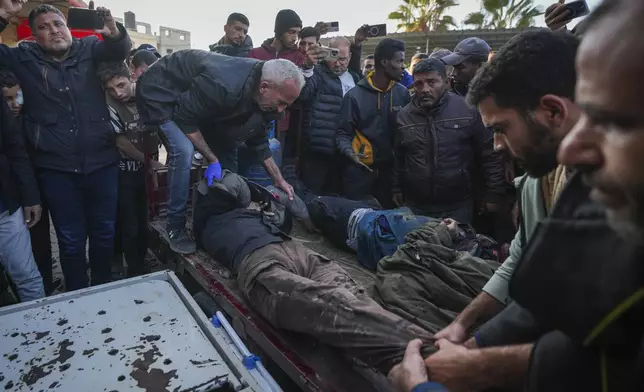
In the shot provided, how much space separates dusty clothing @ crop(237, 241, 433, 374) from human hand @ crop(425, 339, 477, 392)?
0.93ft

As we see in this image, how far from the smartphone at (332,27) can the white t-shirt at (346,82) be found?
48cm

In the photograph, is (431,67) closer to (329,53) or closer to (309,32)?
(329,53)

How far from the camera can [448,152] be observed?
320 cm

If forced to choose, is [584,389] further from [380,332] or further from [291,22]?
[291,22]

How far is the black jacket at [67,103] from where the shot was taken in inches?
104

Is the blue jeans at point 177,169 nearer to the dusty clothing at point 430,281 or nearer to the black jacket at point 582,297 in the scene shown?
the dusty clothing at point 430,281

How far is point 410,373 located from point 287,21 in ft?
13.1

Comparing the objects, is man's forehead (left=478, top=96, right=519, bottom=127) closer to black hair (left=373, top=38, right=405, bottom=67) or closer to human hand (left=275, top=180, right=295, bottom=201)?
human hand (left=275, top=180, right=295, bottom=201)

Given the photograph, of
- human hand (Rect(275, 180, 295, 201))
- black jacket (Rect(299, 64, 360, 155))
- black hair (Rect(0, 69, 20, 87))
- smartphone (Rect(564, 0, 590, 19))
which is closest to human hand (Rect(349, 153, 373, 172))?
black jacket (Rect(299, 64, 360, 155))

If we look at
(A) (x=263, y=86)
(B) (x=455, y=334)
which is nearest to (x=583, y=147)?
(B) (x=455, y=334)

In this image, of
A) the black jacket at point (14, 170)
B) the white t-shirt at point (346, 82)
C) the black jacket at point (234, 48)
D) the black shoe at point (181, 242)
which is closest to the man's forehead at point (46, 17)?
the black jacket at point (14, 170)

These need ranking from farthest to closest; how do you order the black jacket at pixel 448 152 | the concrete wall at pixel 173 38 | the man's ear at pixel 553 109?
the concrete wall at pixel 173 38 < the black jacket at pixel 448 152 < the man's ear at pixel 553 109

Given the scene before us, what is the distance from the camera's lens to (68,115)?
8.95 ft

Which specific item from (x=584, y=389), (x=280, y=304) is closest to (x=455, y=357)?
(x=584, y=389)
